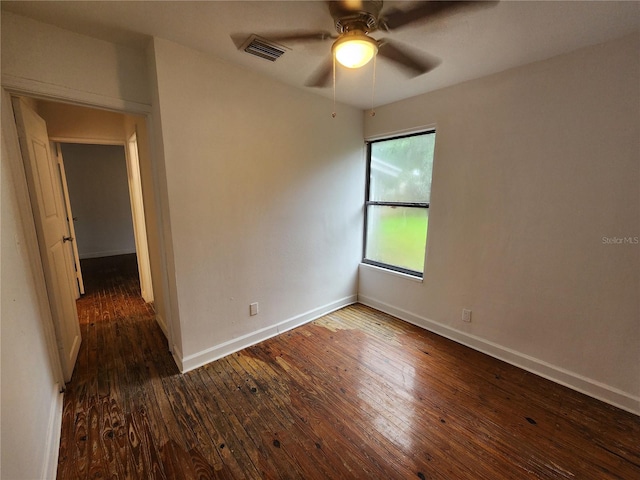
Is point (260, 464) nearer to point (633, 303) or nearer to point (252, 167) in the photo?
point (252, 167)

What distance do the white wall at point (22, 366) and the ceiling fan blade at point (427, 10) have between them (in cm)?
223

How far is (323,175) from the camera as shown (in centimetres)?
293

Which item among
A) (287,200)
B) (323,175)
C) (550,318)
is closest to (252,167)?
(287,200)

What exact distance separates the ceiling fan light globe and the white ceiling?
0.23 m

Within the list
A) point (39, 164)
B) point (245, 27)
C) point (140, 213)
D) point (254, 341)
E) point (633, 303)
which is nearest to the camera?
point (245, 27)

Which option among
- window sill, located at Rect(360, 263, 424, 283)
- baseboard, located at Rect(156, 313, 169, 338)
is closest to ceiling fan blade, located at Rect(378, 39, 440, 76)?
window sill, located at Rect(360, 263, 424, 283)

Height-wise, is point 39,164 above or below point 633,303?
above

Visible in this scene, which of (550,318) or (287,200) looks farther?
(287,200)

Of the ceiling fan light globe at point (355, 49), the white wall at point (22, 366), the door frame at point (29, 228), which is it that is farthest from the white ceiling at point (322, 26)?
the white wall at point (22, 366)

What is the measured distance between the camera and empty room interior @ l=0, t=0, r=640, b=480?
150 cm

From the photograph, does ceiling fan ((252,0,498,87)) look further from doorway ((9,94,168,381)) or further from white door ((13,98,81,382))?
doorway ((9,94,168,381))

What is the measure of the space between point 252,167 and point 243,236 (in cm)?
61

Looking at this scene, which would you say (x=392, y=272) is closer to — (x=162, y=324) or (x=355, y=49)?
(x=355, y=49)

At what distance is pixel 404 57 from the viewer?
1677 mm
